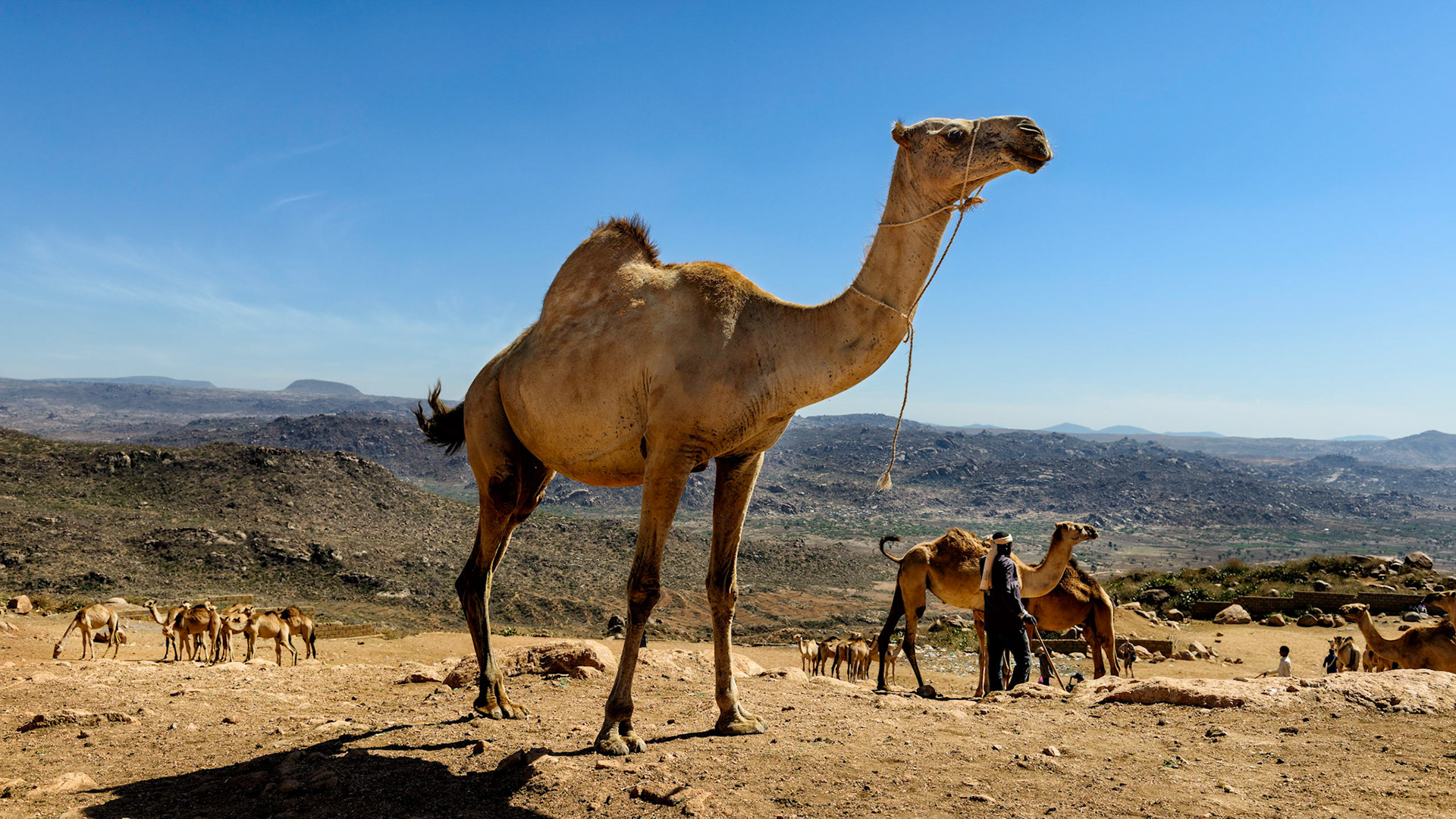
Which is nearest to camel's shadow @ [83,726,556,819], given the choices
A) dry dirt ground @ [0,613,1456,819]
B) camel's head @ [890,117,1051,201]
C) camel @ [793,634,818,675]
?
dry dirt ground @ [0,613,1456,819]

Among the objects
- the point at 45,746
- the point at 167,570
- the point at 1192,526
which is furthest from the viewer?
the point at 1192,526

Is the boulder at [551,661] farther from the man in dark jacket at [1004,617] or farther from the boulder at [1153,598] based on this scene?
the boulder at [1153,598]

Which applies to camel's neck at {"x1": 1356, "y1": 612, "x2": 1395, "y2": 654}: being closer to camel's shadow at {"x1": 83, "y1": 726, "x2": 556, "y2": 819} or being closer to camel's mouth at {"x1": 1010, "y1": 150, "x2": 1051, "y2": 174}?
camel's mouth at {"x1": 1010, "y1": 150, "x2": 1051, "y2": 174}

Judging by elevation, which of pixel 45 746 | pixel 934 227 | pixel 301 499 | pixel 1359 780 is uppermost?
pixel 934 227

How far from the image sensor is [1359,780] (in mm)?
4449

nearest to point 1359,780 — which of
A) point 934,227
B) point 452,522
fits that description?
point 934,227

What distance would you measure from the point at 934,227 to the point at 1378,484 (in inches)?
9368

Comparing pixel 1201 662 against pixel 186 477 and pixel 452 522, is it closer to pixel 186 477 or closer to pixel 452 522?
pixel 452 522

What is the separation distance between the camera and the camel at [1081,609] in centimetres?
1240

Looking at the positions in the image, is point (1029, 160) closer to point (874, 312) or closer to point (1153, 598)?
point (874, 312)

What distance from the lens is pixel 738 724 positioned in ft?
17.2

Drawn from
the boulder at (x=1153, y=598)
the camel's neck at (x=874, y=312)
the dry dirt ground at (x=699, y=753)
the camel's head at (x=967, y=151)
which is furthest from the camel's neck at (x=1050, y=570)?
the boulder at (x=1153, y=598)

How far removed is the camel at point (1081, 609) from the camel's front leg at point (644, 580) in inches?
349

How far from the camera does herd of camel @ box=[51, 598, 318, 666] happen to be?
13148 millimetres
